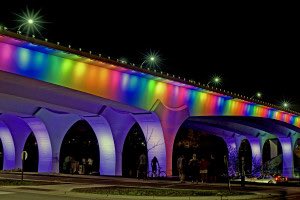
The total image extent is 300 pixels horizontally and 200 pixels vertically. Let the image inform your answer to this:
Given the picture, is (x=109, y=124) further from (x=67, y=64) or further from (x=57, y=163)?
(x=67, y=64)

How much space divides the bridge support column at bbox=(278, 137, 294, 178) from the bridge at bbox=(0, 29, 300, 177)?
16.3m

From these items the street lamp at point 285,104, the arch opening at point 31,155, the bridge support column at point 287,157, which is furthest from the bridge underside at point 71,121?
the street lamp at point 285,104

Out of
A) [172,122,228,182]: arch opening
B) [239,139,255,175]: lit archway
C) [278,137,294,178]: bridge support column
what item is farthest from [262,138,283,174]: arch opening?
[172,122,228,182]: arch opening

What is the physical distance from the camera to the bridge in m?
25.3

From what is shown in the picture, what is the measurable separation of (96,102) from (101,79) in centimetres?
261

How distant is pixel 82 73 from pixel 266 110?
3154 cm

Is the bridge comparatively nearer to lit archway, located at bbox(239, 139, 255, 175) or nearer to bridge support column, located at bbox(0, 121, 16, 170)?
bridge support column, located at bbox(0, 121, 16, 170)

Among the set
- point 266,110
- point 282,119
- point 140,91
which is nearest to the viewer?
point 140,91

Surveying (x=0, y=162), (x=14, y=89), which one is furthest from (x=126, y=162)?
(x=14, y=89)

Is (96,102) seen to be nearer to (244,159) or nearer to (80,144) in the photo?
(244,159)

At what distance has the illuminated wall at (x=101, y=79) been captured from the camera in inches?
962

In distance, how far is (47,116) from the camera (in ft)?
137

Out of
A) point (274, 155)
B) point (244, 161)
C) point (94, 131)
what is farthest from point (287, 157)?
point (244, 161)

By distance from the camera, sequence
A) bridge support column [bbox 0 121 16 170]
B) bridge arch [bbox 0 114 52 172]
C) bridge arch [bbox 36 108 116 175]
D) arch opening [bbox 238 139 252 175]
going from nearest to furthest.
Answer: arch opening [bbox 238 139 252 175], bridge arch [bbox 36 108 116 175], bridge arch [bbox 0 114 52 172], bridge support column [bbox 0 121 16 170]
